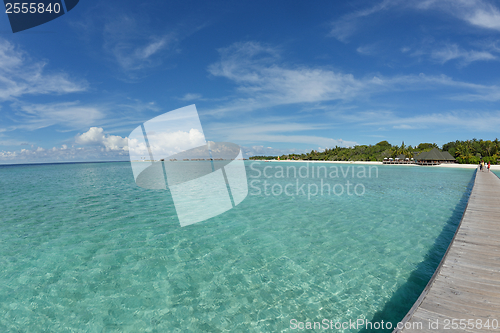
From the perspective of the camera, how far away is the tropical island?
88438 mm

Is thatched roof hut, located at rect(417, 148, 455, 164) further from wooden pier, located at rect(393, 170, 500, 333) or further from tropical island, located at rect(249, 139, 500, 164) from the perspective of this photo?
wooden pier, located at rect(393, 170, 500, 333)

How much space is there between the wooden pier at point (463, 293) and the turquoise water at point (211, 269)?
1139mm

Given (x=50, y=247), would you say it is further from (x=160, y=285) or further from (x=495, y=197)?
(x=495, y=197)

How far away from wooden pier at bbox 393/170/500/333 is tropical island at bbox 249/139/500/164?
102932 mm

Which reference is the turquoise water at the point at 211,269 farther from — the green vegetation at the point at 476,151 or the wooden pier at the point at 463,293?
the green vegetation at the point at 476,151

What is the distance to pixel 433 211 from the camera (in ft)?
49.6

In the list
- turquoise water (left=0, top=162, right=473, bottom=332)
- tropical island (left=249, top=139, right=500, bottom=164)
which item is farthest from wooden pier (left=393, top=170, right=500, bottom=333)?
tropical island (left=249, top=139, right=500, bottom=164)

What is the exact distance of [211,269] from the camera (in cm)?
753

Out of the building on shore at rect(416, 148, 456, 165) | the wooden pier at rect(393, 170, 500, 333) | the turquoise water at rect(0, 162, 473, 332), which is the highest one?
the building on shore at rect(416, 148, 456, 165)

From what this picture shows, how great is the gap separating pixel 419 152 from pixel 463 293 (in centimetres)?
13533

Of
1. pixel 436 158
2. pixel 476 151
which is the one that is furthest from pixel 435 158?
pixel 476 151

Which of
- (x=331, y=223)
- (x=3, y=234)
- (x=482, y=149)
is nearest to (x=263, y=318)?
(x=331, y=223)

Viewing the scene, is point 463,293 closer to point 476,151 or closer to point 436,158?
point 436,158

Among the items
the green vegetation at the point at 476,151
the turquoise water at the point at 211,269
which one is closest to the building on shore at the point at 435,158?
the green vegetation at the point at 476,151
